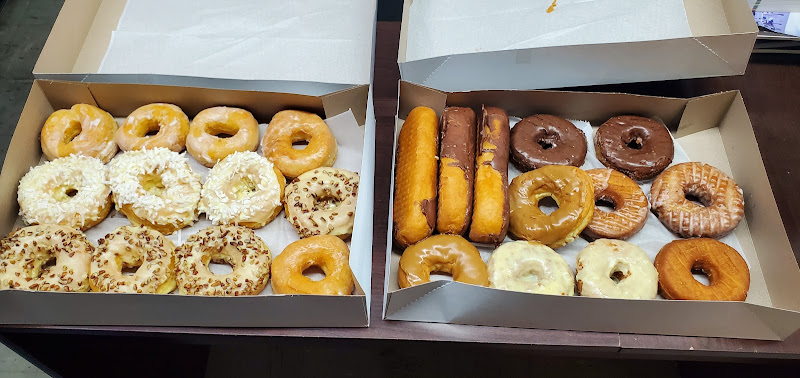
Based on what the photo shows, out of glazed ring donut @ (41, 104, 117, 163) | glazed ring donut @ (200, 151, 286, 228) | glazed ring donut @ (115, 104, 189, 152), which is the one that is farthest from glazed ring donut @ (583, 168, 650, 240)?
glazed ring donut @ (41, 104, 117, 163)

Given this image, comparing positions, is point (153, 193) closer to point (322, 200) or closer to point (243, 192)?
point (243, 192)

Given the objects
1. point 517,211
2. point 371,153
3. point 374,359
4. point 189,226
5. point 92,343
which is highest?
point 371,153

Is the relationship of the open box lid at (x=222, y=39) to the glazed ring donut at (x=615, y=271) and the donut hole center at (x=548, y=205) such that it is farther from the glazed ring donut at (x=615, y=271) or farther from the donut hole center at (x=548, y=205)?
the glazed ring donut at (x=615, y=271)

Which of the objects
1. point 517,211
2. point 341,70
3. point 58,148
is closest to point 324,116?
point 341,70

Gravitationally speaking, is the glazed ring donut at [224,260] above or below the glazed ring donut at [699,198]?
below

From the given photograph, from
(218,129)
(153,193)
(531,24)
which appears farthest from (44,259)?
(531,24)

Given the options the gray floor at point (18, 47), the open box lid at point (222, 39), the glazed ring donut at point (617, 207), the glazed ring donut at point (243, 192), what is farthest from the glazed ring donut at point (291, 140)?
the gray floor at point (18, 47)

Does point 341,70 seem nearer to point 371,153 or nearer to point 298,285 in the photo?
point 371,153

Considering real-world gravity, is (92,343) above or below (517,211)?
below

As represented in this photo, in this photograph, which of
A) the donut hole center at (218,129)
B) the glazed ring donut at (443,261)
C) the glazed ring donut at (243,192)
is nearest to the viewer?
the glazed ring donut at (443,261)
